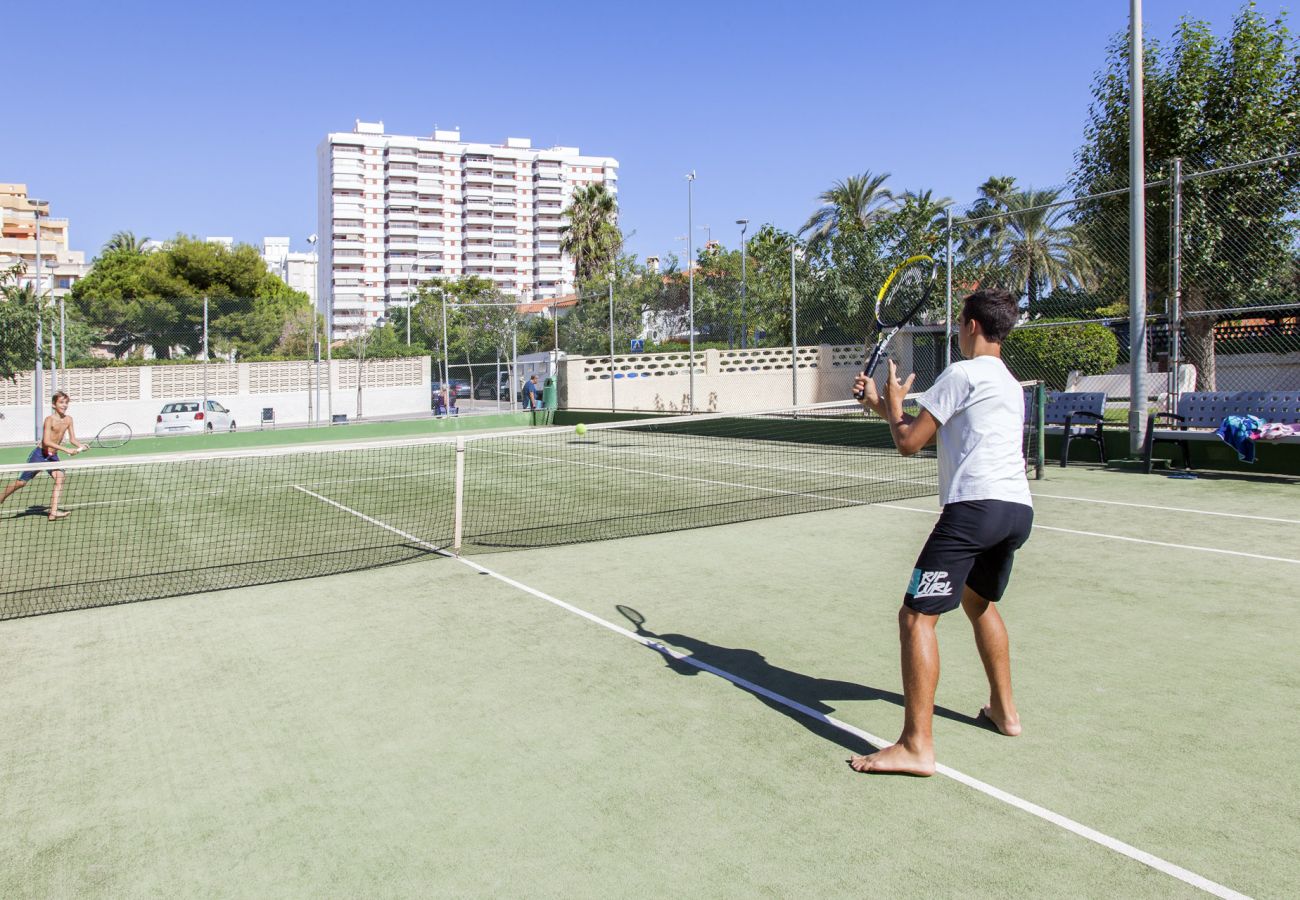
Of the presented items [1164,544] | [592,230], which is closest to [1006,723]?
[1164,544]

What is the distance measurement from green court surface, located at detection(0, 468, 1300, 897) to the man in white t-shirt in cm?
29

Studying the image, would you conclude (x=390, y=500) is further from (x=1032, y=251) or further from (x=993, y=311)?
(x=1032, y=251)

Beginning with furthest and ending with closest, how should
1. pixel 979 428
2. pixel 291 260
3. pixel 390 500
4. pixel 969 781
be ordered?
1. pixel 291 260
2. pixel 390 500
3. pixel 979 428
4. pixel 969 781

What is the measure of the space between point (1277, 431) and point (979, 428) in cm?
984

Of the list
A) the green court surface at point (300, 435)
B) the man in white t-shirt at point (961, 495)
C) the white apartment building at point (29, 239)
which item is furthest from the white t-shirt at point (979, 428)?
the white apartment building at point (29, 239)

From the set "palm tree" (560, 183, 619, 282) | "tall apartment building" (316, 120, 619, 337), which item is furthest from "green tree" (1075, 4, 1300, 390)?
"tall apartment building" (316, 120, 619, 337)

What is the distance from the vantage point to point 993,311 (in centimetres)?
384

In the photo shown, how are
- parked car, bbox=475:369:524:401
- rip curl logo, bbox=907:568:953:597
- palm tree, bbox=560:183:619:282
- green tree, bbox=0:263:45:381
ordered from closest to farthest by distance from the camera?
rip curl logo, bbox=907:568:953:597 → green tree, bbox=0:263:45:381 → parked car, bbox=475:369:524:401 → palm tree, bbox=560:183:619:282

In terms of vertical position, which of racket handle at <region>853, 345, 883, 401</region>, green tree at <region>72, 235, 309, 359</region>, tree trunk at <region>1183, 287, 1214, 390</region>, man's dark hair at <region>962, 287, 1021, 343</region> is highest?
green tree at <region>72, 235, 309, 359</region>

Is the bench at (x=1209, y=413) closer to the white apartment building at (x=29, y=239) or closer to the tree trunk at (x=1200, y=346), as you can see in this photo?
the tree trunk at (x=1200, y=346)

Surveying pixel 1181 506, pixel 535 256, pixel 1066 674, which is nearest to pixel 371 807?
pixel 1066 674

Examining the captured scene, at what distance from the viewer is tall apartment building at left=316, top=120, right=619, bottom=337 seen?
120 metres

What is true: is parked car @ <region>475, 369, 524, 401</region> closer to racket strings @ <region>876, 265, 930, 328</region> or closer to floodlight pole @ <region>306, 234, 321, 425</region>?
floodlight pole @ <region>306, 234, 321, 425</region>

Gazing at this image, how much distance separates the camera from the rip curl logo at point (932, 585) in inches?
142
